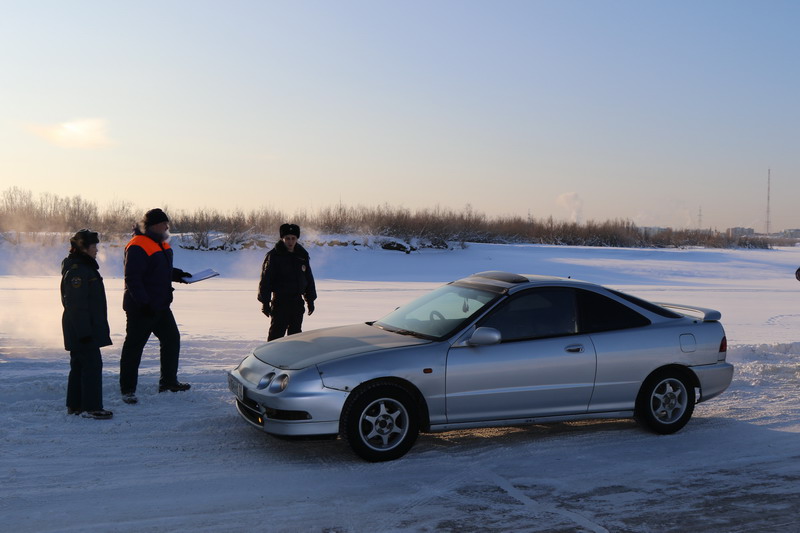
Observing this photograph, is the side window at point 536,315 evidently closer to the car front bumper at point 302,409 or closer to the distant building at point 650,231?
the car front bumper at point 302,409

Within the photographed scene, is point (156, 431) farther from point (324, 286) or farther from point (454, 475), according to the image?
point (324, 286)

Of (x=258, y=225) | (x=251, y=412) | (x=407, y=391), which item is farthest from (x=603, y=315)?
(x=258, y=225)

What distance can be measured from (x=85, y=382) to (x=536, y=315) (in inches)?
165

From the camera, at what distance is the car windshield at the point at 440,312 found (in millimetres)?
6535

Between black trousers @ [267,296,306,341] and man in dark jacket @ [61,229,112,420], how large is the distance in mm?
2208

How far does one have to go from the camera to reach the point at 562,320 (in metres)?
6.74

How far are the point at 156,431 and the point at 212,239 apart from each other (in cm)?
2693

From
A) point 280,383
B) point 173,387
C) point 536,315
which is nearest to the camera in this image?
point 280,383

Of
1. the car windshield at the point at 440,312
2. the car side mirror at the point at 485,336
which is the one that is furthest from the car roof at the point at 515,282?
the car side mirror at the point at 485,336

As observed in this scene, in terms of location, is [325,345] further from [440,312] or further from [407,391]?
[440,312]

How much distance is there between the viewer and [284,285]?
8.81m

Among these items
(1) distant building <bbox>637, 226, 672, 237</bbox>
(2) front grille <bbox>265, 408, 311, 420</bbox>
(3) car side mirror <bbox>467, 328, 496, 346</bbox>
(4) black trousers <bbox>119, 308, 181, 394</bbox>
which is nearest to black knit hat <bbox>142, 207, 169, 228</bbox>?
(4) black trousers <bbox>119, 308, 181, 394</bbox>

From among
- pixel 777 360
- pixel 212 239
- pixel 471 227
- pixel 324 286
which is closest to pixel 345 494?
pixel 777 360

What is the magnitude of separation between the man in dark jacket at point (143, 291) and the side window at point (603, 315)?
13.6 ft
